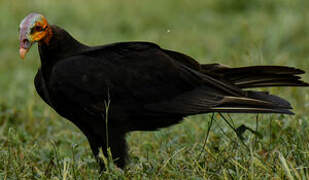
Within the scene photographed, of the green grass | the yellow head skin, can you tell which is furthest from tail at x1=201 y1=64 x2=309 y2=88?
the yellow head skin

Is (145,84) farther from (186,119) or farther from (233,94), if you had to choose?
(186,119)

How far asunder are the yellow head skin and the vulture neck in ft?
0.19

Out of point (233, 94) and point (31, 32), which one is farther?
point (233, 94)

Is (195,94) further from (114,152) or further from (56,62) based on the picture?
(56,62)

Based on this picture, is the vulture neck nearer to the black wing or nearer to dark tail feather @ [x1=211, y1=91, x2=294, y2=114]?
the black wing

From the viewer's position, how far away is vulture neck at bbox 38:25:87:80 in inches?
142

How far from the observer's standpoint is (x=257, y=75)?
3.76m

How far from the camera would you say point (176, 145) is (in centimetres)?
404

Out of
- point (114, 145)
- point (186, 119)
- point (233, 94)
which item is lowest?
point (114, 145)

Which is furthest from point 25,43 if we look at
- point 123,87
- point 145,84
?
point 145,84

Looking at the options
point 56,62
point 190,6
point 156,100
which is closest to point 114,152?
point 156,100

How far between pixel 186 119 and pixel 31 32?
50.9 inches

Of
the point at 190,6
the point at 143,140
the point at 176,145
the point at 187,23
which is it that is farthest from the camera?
the point at 190,6

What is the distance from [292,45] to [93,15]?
10.7ft
